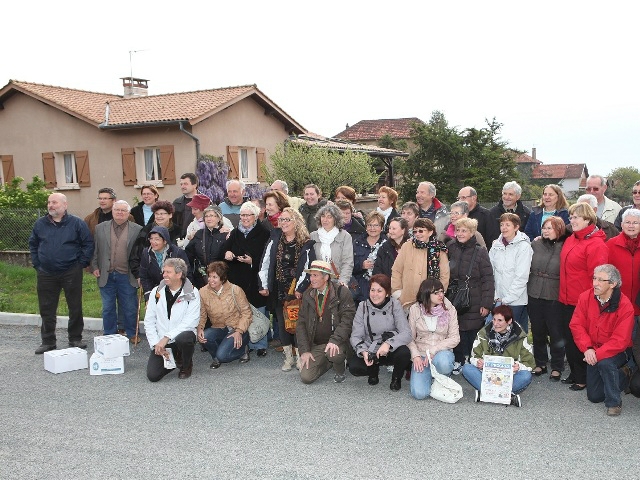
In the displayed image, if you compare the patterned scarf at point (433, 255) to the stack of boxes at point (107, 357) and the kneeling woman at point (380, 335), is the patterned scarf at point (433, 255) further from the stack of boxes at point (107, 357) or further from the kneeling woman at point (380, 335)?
the stack of boxes at point (107, 357)

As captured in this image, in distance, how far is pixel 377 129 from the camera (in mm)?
55969

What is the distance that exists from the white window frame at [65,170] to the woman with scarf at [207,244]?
1600cm

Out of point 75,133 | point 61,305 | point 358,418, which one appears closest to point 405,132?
point 75,133

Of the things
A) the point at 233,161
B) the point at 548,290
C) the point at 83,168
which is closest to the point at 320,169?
Answer: the point at 233,161

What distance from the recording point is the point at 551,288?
250 inches

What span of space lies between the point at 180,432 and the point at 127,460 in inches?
23.7

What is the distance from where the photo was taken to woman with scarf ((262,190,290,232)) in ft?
25.2

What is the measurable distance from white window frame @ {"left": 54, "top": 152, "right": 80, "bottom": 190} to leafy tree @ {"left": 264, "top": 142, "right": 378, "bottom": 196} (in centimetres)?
770

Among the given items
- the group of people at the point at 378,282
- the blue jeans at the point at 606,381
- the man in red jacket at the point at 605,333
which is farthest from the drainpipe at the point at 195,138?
the blue jeans at the point at 606,381

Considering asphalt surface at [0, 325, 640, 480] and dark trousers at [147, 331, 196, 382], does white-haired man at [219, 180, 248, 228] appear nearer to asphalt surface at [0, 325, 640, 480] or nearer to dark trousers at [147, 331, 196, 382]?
dark trousers at [147, 331, 196, 382]

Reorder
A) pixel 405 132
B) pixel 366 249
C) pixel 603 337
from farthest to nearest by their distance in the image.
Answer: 1. pixel 405 132
2. pixel 366 249
3. pixel 603 337

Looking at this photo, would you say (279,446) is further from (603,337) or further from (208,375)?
(603,337)

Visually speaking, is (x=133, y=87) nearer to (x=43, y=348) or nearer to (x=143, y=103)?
(x=143, y=103)

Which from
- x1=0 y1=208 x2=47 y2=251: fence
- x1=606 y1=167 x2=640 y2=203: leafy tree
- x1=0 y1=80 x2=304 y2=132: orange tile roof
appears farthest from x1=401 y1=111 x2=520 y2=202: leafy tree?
x1=606 y1=167 x2=640 y2=203: leafy tree
